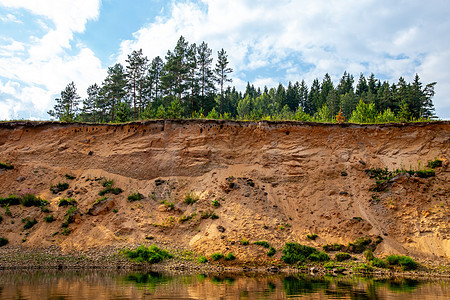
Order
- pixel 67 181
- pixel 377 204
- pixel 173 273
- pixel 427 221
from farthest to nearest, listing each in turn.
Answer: pixel 67 181 < pixel 377 204 < pixel 427 221 < pixel 173 273

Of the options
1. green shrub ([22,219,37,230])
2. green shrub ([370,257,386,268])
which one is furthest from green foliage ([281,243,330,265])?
green shrub ([22,219,37,230])

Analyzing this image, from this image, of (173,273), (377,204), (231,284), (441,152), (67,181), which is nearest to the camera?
(231,284)

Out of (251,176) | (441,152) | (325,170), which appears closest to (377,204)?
(325,170)

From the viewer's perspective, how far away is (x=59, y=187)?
28.7 metres

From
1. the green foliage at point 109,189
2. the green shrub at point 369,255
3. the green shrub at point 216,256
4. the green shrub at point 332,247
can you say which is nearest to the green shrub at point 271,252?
the green shrub at point 216,256

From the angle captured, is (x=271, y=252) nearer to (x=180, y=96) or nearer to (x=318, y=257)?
(x=318, y=257)

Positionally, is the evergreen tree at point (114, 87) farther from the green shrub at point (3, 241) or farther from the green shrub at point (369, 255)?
the green shrub at point (369, 255)

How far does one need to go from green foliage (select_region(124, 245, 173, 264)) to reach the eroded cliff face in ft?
4.99

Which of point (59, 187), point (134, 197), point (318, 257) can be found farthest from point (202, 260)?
point (59, 187)

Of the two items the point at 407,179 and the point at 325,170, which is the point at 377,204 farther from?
the point at 325,170

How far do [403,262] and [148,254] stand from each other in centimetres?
1723

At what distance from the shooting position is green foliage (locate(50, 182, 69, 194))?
93.5ft

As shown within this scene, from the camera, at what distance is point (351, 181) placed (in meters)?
27.7

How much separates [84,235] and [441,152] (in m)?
30.2
